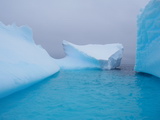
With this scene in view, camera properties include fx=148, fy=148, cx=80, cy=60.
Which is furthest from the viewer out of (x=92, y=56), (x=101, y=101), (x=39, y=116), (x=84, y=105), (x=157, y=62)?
(x=92, y=56)

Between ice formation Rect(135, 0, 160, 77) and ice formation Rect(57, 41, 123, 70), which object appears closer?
ice formation Rect(135, 0, 160, 77)

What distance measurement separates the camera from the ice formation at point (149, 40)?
7.92 meters

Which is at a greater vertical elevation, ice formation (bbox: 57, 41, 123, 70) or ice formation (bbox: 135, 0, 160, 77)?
ice formation (bbox: 57, 41, 123, 70)

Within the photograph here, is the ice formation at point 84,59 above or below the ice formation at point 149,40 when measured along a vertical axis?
above

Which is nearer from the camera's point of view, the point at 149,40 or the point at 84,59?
the point at 149,40

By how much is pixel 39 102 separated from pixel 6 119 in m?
1.04

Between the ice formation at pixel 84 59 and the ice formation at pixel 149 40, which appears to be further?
the ice formation at pixel 84 59

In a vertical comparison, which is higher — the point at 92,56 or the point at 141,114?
the point at 92,56

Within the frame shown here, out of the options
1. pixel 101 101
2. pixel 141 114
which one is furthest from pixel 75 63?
pixel 141 114

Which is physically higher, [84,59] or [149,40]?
[84,59]

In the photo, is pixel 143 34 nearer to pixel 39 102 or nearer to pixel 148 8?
pixel 148 8

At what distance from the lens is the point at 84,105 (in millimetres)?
3266

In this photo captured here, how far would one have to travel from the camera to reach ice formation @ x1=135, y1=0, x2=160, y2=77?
7.92m

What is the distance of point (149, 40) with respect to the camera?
28.9 feet
